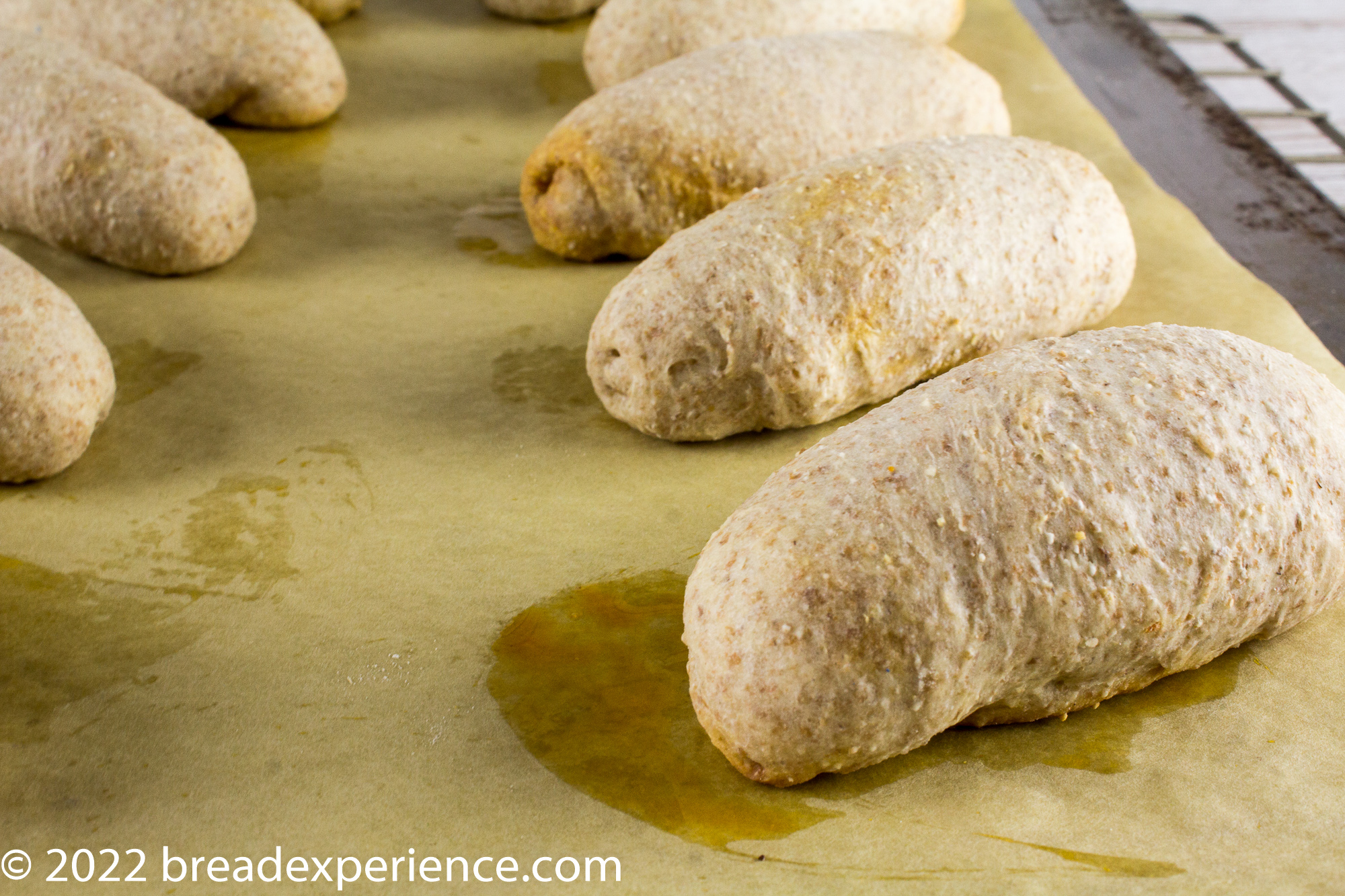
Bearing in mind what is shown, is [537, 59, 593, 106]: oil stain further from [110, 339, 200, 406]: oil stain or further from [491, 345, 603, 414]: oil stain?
[110, 339, 200, 406]: oil stain

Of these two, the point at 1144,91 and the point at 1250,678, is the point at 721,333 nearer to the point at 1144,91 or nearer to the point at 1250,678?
the point at 1250,678

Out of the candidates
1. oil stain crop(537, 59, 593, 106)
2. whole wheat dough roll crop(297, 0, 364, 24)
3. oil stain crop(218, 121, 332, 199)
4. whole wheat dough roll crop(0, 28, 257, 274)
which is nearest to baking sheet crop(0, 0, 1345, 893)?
whole wheat dough roll crop(0, 28, 257, 274)

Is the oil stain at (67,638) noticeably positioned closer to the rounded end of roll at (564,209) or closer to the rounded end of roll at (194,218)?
the rounded end of roll at (194,218)

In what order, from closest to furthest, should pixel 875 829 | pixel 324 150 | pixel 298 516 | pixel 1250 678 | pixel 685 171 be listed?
pixel 875 829
pixel 1250 678
pixel 298 516
pixel 685 171
pixel 324 150

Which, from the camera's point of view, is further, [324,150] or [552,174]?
[324,150]

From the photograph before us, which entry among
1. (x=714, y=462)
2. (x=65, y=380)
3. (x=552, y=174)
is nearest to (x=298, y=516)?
(x=65, y=380)

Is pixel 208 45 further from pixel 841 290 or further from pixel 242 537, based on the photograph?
pixel 841 290
